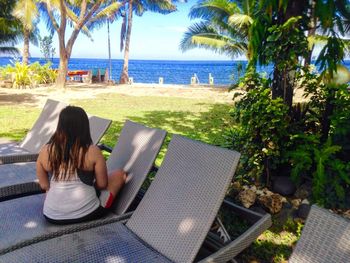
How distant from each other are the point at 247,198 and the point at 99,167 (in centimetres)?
185

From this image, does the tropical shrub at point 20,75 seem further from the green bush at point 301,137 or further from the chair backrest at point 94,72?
the green bush at point 301,137

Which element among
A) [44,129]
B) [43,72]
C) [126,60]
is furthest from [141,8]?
[44,129]

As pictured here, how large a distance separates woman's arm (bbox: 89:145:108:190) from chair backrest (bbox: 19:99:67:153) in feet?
6.60

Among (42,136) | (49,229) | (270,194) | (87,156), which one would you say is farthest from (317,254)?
(42,136)

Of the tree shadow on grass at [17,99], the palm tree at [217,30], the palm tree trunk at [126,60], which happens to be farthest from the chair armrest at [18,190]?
the palm tree trunk at [126,60]

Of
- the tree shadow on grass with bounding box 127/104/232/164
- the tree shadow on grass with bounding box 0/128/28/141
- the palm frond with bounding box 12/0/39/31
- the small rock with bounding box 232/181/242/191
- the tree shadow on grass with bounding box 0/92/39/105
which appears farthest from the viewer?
the palm frond with bounding box 12/0/39/31

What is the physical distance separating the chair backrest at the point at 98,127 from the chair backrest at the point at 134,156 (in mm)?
448

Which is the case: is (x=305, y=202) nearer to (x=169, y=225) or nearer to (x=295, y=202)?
(x=295, y=202)

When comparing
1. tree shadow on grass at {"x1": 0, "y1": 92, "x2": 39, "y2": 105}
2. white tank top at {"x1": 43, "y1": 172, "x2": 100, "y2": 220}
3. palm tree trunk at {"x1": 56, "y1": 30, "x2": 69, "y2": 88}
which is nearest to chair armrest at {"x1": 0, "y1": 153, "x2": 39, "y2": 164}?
white tank top at {"x1": 43, "y1": 172, "x2": 100, "y2": 220}

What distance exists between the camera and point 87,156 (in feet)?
8.72

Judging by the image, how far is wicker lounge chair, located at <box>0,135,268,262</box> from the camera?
2.29m

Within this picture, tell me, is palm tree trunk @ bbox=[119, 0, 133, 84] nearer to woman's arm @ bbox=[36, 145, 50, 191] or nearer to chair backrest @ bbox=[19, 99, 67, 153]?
chair backrest @ bbox=[19, 99, 67, 153]

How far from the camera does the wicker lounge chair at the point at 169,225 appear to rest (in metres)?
2.29

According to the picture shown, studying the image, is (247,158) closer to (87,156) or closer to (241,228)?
(241,228)
